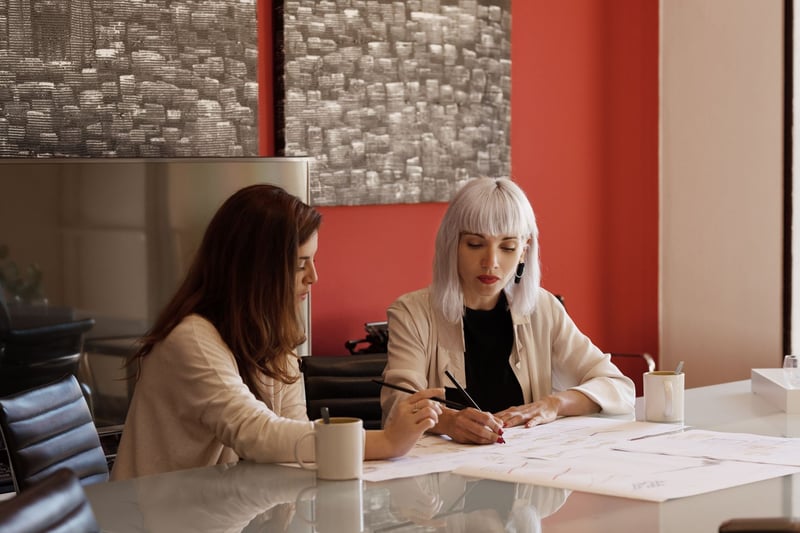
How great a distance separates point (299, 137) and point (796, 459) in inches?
94.4

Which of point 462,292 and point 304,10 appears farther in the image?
point 304,10

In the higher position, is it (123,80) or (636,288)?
(123,80)

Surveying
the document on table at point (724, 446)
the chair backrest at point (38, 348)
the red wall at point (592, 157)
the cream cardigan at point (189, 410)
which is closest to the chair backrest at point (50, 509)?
the cream cardigan at point (189, 410)

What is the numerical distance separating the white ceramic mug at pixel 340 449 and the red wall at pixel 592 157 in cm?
260

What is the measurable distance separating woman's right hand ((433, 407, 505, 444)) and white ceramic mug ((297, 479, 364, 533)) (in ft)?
1.34

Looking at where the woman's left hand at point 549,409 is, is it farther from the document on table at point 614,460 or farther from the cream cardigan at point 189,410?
the cream cardigan at point 189,410

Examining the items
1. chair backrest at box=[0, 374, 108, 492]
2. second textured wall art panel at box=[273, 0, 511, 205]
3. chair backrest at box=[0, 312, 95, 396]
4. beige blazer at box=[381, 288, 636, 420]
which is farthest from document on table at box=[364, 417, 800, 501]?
second textured wall art panel at box=[273, 0, 511, 205]

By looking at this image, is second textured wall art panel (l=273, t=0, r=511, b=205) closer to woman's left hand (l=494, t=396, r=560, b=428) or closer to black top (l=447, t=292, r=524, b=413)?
black top (l=447, t=292, r=524, b=413)

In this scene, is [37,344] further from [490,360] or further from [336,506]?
[336,506]

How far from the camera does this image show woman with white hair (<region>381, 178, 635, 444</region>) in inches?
119

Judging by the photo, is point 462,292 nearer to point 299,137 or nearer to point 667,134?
point 299,137

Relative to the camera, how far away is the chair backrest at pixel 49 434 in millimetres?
2369

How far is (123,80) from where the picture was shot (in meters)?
3.73

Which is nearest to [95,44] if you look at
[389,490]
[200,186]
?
[200,186]
